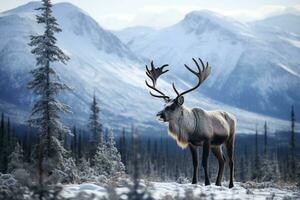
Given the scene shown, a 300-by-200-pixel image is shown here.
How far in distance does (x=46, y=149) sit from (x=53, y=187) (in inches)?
825

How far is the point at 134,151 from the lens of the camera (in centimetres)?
884

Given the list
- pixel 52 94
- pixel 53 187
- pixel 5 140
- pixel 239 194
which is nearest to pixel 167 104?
pixel 239 194

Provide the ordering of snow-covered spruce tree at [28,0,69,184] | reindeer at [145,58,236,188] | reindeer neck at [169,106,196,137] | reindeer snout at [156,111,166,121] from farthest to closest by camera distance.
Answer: snow-covered spruce tree at [28,0,69,184], reindeer snout at [156,111,166,121], reindeer neck at [169,106,196,137], reindeer at [145,58,236,188]

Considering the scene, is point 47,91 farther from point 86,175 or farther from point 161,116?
point 161,116

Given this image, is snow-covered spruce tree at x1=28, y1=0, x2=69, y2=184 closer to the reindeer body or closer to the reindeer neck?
the reindeer neck

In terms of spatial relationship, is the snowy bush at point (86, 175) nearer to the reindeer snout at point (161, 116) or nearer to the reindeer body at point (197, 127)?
the reindeer snout at point (161, 116)

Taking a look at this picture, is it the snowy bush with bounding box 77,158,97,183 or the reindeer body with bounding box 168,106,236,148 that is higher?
the reindeer body with bounding box 168,106,236,148

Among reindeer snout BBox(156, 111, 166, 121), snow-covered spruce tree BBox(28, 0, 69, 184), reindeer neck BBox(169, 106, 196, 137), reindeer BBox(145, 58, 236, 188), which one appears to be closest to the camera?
reindeer BBox(145, 58, 236, 188)

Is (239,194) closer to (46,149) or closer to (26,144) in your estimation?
(46,149)

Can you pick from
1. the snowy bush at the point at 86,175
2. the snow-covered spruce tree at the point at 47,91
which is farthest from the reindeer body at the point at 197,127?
the snow-covered spruce tree at the point at 47,91

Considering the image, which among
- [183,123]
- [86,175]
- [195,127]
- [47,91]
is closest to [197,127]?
[195,127]

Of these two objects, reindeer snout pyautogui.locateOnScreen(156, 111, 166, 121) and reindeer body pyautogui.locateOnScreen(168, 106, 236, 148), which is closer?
reindeer body pyautogui.locateOnScreen(168, 106, 236, 148)

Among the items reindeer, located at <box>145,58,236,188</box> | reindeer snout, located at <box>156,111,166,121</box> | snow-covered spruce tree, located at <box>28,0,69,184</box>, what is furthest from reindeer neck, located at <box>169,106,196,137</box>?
snow-covered spruce tree, located at <box>28,0,69,184</box>

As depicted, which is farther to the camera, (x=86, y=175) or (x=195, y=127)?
(x=86, y=175)
